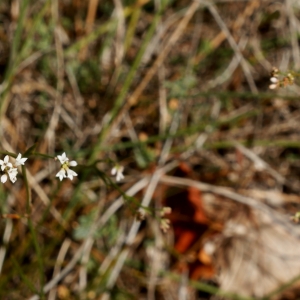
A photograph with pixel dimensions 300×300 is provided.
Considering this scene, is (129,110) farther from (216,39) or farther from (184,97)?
(216,39)

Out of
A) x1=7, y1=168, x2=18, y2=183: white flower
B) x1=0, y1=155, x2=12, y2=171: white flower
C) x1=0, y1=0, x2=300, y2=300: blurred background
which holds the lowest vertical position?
x1=7, y1=168, x2=18, y2=183: white flower

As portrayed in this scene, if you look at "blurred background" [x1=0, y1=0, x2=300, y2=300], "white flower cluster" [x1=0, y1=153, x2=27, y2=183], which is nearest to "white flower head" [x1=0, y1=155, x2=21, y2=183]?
"white flower cluster" [x1=0, y1=153, x2=27, y2=183]

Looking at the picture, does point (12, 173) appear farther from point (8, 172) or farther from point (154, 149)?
point (154, 149)

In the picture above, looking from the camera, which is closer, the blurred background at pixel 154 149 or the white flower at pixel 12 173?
the white flower at pixel 12 173

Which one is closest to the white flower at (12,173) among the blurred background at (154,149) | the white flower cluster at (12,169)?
the white flower cluster at (12,169)

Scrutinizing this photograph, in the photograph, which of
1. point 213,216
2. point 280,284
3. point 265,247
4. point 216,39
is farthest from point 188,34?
point 280,284

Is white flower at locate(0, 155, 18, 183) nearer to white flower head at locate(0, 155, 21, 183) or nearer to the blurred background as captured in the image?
white flower head at locate(0, 155, 21, 183)

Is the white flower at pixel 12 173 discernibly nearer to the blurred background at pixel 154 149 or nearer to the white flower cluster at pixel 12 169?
the white flower cluster at pixel 12 169

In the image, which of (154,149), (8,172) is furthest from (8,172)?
(154,149)

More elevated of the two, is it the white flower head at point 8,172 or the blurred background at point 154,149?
the blurred background at point 154,149
